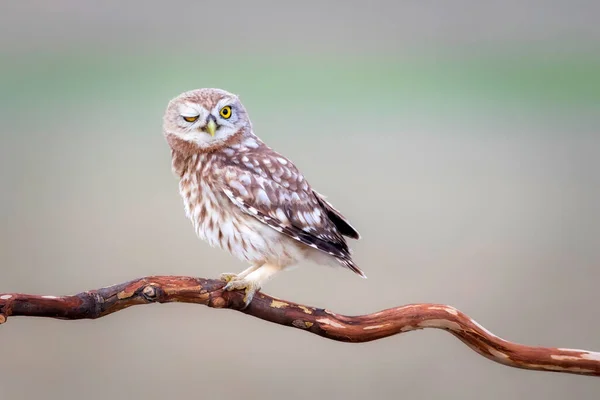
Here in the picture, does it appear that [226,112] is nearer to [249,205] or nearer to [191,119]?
[191,119]

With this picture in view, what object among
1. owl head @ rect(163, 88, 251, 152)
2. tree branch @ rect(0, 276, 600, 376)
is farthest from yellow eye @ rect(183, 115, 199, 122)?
tree branch @ rect(0, 276, 600, 376)

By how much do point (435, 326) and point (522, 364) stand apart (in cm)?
23

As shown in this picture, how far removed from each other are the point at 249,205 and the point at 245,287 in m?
0.19

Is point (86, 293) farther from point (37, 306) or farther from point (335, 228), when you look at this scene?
point (335, 228)

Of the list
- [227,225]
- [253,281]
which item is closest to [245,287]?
[253,281]

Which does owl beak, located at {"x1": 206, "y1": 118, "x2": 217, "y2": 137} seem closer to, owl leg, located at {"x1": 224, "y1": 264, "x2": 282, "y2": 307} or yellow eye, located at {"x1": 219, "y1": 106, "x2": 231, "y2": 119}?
yellow eye, located at {"x1": 219, "y1": 106, "x2": 231, "y2": 119}

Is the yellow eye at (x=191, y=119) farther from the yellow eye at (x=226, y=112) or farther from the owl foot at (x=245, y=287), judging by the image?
the owl foot at (x=245, y=287)

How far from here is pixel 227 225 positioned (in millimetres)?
1682

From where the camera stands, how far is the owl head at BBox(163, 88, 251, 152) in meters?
1.52

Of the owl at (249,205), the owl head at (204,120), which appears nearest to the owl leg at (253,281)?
the owl at (249,205)

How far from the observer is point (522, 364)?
1688 millimetres

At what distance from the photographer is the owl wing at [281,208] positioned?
1.66 meters

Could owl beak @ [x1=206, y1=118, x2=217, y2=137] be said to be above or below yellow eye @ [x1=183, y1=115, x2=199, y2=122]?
below

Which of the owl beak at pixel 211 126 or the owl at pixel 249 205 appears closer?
the owl beak at pixel 211 126
